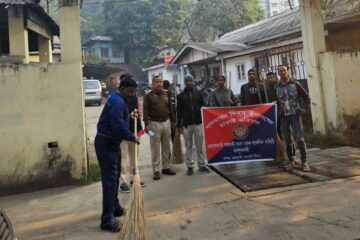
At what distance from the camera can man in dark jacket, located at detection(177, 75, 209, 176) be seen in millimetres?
7117

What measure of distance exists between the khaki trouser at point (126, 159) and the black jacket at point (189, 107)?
1.06 m

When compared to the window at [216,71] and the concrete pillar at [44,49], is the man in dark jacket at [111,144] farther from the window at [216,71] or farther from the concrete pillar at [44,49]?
the window at [216,71]

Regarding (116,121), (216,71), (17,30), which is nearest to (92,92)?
(216,71)

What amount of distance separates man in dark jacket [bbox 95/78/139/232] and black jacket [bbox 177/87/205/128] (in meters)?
2.23

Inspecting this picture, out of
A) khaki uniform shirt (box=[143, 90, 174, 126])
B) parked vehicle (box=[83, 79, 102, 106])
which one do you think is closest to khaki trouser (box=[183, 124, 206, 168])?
khaki uniform shirt (box=[143, 90, 174, 126])

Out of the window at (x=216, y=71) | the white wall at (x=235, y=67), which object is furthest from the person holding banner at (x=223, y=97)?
the window at (x=216, y=71)

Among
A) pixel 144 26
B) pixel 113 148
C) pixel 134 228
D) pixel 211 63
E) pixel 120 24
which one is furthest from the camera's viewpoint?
pixel 120 24

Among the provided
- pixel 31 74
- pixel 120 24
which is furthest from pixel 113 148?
pixel 120 24

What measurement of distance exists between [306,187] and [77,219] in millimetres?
3213

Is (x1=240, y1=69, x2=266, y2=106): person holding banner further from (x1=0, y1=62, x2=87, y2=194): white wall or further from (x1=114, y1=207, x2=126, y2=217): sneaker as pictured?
(x1=114, y1=207, x2=126, y2=217): sneaker

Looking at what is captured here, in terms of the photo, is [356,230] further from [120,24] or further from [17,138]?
[120,24]

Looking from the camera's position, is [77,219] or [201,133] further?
[201,133]

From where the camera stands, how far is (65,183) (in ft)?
23.7

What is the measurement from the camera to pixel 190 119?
7117mm
